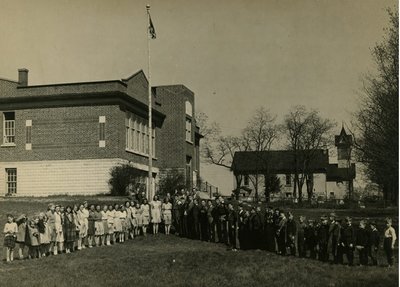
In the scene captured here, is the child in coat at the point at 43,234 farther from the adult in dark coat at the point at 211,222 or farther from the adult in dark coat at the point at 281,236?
the adult in dark coat at the point at 281,236

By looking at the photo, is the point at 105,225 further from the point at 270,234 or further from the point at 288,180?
the point at 288,180

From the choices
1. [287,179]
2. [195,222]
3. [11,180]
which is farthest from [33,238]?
[287,179]

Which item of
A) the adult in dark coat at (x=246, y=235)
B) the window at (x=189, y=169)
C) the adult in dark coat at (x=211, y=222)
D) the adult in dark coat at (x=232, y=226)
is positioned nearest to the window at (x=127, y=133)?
the window at (x=189, y=169)

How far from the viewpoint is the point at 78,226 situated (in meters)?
16.5

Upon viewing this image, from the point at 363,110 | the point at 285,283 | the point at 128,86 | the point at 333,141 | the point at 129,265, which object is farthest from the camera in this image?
the point at 333,141

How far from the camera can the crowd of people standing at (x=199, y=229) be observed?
14.6 meters

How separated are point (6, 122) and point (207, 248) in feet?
57.8

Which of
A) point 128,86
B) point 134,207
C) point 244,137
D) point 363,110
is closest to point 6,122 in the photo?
point 128,86

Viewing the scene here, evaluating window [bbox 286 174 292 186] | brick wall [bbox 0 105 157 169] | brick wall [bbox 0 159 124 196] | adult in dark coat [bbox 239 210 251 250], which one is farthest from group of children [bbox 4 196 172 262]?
window [bbox 286 174 292 186]

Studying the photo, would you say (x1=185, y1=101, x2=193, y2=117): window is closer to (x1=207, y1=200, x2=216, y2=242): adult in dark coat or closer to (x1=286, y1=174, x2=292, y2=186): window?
(x1=207, y1=200, x2=216, y2=242): adult in dark coat

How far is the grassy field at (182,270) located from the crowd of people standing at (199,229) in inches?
25.3

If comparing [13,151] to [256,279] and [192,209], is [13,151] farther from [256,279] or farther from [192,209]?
[256,279]

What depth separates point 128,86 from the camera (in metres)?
30.9

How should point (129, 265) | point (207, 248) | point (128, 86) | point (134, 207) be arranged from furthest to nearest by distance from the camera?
point (128, 86) → point (134, 207) → point (207, 248) → point (129, 265)
